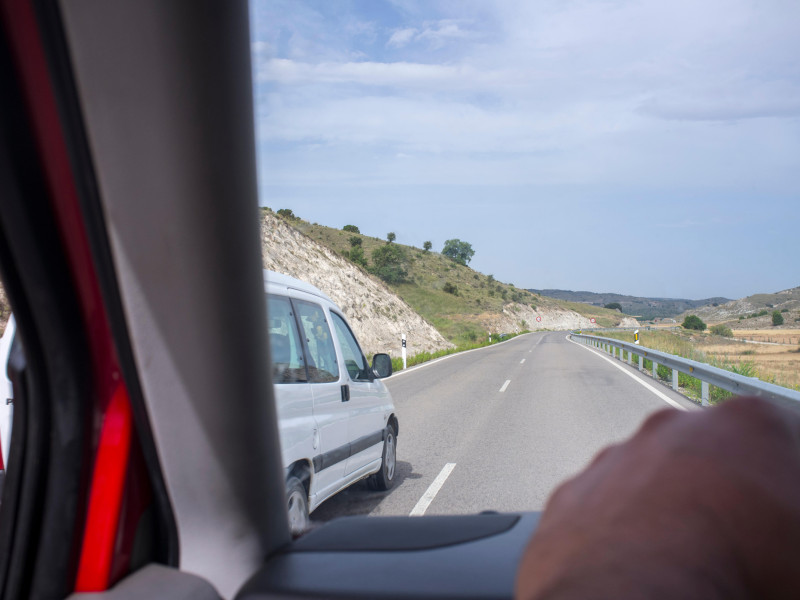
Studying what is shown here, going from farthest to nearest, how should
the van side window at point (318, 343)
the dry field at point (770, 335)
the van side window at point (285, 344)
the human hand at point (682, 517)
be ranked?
the dry field at point (770, 335)
the van side window at point (318, 343)
the van side window at point (285, 344)
the human hand at point (682, 517)

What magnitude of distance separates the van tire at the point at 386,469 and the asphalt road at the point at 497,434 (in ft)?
0.29

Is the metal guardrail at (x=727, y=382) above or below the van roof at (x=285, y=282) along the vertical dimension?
below

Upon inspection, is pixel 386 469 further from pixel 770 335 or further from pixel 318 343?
pixel 770 335

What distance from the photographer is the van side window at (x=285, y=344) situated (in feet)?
12.3

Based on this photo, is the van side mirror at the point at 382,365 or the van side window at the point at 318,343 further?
the van side mirror at the point at 382,365

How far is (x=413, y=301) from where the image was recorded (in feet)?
A: 220

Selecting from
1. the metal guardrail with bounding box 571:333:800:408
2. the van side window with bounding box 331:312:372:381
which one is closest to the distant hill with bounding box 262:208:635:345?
the metal guardrail with bounding box 571:333:800:408

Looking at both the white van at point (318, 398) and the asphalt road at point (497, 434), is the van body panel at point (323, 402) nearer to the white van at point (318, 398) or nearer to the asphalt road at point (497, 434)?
the white van at point (318, 398)

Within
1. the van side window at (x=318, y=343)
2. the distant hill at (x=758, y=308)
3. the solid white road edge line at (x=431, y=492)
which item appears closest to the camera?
the van side window at (x=318, y=343)

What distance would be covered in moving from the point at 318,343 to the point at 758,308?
23.0m

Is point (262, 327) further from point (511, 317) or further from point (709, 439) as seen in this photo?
point (511, 317)

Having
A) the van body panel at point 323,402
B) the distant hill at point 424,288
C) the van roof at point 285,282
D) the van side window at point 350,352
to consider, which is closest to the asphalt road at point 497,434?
the van body panel at point 323,402

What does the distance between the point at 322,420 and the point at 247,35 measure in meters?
2.92

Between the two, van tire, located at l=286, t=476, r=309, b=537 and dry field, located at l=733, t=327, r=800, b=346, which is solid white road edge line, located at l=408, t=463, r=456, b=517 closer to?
van tire, located at l=286, t=476, r=309, b=537
